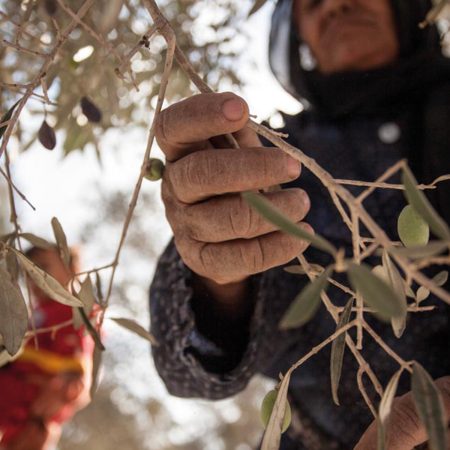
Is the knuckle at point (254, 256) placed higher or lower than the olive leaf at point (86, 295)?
lower

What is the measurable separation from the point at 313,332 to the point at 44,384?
4.20ft

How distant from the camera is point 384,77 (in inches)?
52.2

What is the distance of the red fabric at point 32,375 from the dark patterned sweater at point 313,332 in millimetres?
1054

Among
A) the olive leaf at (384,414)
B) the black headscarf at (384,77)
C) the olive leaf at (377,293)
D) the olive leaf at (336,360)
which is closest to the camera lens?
the olive leaf at (377,293)

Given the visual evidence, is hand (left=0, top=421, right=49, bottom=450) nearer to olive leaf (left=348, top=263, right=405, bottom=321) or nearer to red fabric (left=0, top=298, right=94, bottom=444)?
red fabric (left=0, top=298, right=94, bottom=444)

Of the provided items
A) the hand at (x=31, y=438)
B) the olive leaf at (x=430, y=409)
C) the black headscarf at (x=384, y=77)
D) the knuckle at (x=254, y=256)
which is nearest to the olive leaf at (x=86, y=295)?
the knuckle at (x=254, y=256)

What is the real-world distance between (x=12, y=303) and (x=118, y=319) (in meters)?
0.18

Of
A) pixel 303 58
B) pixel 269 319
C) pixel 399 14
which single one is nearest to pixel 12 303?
pixel 269 319

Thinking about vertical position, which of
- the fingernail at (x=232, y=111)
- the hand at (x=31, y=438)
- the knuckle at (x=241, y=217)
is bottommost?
the hand at (x=31, y=438)

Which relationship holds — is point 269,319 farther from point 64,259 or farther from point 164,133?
point 164,133

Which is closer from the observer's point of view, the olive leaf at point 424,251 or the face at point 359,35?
the olive leaf at point 424,251

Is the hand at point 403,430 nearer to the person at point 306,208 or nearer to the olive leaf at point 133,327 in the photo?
the person at point 306,208

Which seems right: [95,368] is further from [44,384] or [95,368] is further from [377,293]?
[44,384]

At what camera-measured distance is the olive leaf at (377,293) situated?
361 mm
